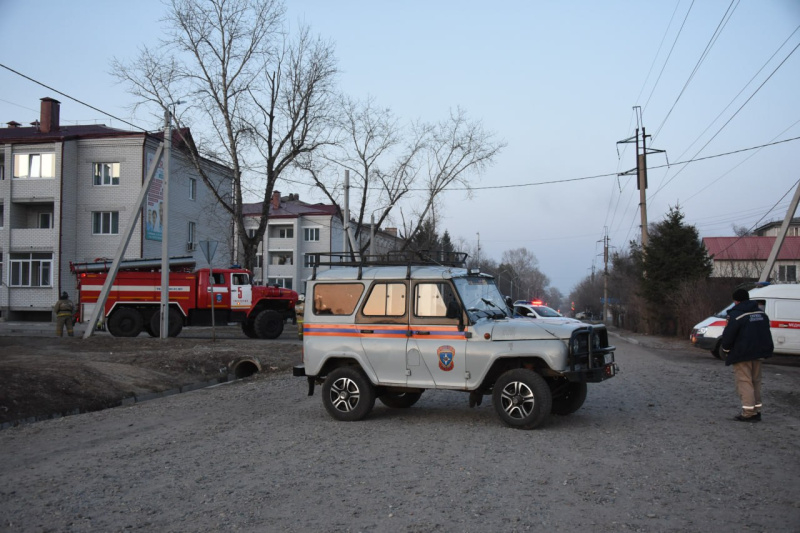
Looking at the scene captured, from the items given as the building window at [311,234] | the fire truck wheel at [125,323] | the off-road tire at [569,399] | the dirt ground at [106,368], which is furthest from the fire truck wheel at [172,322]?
the building window at [311,234]

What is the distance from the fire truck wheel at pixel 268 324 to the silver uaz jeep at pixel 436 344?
14.4 meters

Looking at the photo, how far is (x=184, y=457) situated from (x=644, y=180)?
31.9 metres

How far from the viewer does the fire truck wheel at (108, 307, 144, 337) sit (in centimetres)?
2250

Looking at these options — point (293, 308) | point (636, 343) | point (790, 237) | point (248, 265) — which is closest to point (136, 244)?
point (248, 265)

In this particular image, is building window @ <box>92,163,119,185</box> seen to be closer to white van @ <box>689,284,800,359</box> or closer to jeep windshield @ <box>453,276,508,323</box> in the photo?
white van @ <box>689,284,800,359</box>

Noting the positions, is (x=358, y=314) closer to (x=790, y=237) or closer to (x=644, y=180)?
(x=644, y=180)

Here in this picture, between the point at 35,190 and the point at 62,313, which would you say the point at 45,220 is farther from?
the point at 62,313

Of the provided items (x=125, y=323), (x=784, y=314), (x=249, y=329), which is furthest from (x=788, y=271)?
(x=125, y=323)

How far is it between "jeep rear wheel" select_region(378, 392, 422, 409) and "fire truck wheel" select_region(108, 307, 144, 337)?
1539 centimetres

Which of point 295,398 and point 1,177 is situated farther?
point 1,177

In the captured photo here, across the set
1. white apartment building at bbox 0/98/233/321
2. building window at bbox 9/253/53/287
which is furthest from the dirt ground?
building window at bbox 9/253/53/287

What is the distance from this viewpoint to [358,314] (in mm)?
8930

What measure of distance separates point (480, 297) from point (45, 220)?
37449 millimetres

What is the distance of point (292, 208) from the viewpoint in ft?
225
